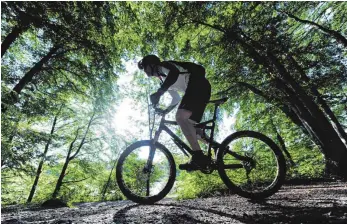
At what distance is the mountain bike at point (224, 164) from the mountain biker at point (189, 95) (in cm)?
17

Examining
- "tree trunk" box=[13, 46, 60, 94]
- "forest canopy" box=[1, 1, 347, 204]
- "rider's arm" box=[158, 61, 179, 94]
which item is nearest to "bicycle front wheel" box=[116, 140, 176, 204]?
"rider's arm" box=[158, 61, 179, 94]

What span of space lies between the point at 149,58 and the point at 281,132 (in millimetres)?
15333

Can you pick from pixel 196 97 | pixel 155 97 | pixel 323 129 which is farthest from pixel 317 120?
pixel 155 97

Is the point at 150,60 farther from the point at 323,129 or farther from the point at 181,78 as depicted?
the point at 323,129

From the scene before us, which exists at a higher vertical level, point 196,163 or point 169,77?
point 169,77

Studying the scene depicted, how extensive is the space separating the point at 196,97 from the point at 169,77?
0.57 m

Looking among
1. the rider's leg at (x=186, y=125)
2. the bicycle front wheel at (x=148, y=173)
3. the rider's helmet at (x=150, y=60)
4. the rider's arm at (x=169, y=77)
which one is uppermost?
the rider's helmet at (x=150, y=60)

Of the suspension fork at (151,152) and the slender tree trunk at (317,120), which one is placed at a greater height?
the slender tree trunk at (317,120)

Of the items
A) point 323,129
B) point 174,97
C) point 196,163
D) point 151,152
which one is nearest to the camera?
point 196,163

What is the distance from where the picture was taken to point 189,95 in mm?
3959

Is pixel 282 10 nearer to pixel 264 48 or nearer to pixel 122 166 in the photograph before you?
pixel 264 48

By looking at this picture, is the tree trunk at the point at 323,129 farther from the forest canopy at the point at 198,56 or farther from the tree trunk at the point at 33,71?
the tree trunk at the point at 33,71

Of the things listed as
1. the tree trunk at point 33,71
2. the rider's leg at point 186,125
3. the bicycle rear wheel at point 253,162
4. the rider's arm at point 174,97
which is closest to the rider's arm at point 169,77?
the rider's leg at point 186,125

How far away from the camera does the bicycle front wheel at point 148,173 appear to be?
4129mm
